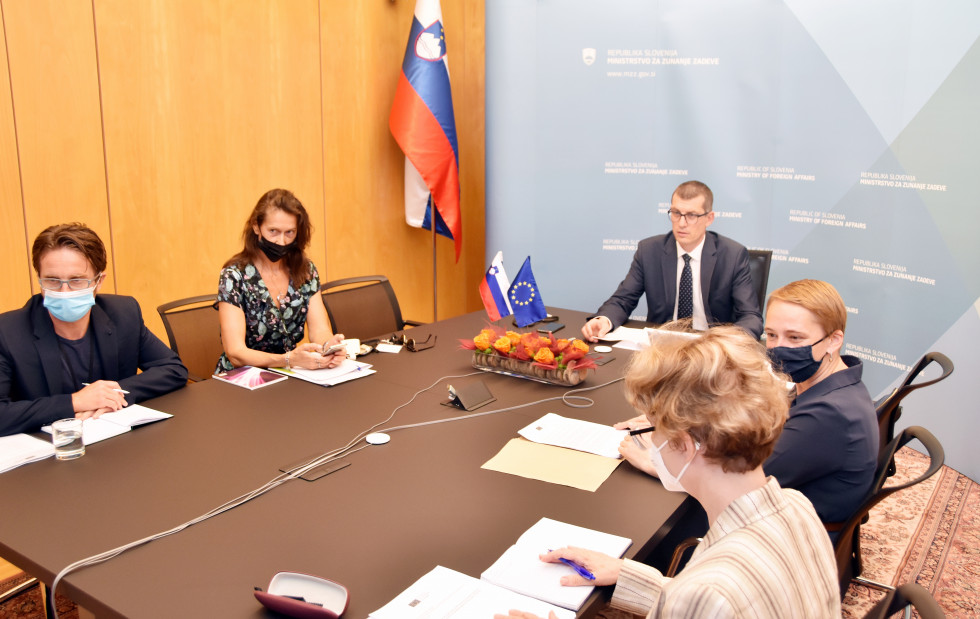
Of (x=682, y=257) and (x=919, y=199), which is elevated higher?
(x=919, y=199)

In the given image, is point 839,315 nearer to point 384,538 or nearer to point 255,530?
point 384,538

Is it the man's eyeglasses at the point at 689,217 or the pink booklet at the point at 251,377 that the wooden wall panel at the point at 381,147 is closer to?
the pink booklet at the point at 251,377

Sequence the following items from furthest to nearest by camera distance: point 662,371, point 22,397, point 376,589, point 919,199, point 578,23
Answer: point 578,23 → point 919,199 → point 22,397 → point 376,589 → point 662,371

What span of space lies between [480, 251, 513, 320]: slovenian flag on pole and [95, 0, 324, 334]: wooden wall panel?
1820 mm

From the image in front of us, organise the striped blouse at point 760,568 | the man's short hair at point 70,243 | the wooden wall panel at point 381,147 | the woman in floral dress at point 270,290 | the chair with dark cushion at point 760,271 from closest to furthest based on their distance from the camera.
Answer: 1. the striped blouse at point 760,568
2. the man's short hair at point 70,243
3. the woman in floral dress at point 270,290
4. the chair with dark cushion at point 760,271
5. the wooden wall panel at point 381,147

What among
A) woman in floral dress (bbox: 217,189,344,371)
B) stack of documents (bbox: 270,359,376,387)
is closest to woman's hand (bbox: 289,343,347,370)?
stack of documents (bbox: 270,359,376,387)

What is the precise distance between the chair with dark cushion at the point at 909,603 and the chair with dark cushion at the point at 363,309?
9.40ft

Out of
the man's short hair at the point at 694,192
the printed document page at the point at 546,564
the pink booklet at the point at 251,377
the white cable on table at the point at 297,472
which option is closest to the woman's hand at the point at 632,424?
the white cable on table at the point at 297,472

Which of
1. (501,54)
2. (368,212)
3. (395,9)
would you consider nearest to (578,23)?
(501,54)

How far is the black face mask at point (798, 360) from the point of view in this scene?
2164 millimetres

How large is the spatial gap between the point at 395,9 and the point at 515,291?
2882 mm

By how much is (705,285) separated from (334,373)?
2050 mm

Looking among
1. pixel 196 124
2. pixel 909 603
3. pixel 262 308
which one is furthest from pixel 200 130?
pixel 909 603

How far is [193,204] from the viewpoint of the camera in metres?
4.08
